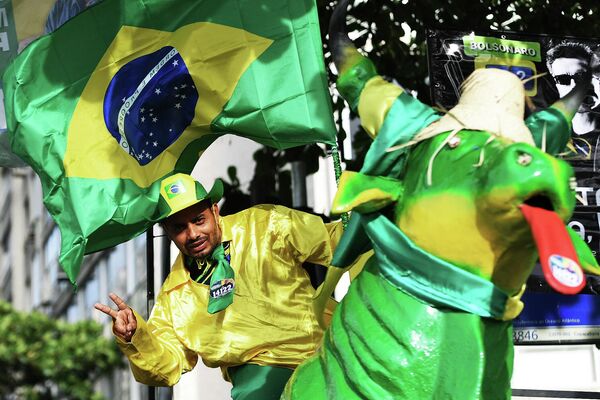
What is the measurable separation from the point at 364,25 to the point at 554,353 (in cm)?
298

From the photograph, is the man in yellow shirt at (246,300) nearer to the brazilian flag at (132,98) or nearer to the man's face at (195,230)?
the man's face at (195,230)

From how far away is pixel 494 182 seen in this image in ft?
9.67

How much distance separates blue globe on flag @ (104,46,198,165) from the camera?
15.1 ft

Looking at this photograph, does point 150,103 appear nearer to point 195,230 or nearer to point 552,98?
point 195,230

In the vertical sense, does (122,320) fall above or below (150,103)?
below

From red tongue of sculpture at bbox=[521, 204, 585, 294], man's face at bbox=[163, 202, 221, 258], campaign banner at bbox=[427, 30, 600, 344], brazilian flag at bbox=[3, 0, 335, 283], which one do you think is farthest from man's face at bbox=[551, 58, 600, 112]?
red tongue of sculpture at bbox=[521, 204, 585, 294]

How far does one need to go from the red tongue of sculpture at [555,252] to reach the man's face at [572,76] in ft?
8.18

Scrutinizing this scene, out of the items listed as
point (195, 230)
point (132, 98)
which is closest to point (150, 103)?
point (132, 98)

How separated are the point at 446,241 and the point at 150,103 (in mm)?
1860

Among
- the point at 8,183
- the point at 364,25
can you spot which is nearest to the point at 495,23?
the point at 364,25

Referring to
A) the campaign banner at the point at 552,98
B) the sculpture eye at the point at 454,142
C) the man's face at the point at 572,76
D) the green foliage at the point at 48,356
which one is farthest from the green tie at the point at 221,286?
the green foliage at the point at 48,356

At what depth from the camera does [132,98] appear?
4.62 m

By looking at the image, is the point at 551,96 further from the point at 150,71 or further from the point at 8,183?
the point at 8,183

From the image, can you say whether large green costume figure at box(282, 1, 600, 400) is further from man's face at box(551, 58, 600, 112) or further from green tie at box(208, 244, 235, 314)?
man's face at box(551, 58, 600, 112)
